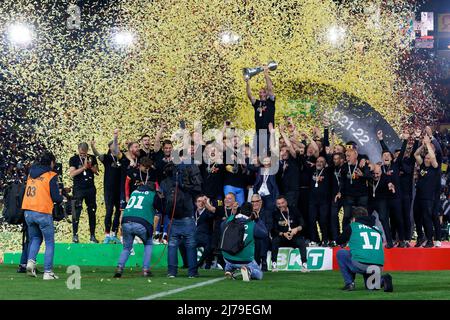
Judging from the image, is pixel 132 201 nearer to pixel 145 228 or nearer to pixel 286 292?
pixel 145 228

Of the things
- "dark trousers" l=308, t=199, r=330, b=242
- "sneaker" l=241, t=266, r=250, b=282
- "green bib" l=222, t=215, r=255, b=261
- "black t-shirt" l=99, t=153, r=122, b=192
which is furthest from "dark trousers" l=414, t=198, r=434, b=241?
"black t-shirt" l=99, t=153, r=122, b=192

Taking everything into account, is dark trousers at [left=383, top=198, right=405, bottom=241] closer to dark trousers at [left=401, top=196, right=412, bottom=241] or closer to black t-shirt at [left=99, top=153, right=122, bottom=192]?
dark trousers at [left=401, top=196, right=412, bottom=241]

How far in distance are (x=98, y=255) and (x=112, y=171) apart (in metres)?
1.70

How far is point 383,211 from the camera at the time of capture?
19.3 metres

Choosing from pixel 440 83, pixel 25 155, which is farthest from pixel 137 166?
pixel 440 83

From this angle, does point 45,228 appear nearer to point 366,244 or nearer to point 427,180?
point 366,244

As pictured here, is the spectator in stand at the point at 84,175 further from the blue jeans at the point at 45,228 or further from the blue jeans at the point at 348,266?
the blue jeans at the point at 348,266

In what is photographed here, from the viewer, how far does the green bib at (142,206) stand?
52.5 feet

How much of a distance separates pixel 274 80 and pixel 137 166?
8.28 meters

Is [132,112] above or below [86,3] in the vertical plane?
below

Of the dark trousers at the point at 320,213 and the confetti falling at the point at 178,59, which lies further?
the confetti falling at the point at 178,59

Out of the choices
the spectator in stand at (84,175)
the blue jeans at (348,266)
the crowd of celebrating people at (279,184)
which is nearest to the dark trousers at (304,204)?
the crowd of celebrating people at (279,184)

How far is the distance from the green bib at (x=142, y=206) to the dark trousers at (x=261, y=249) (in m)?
2.89

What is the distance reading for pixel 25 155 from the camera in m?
34.7
